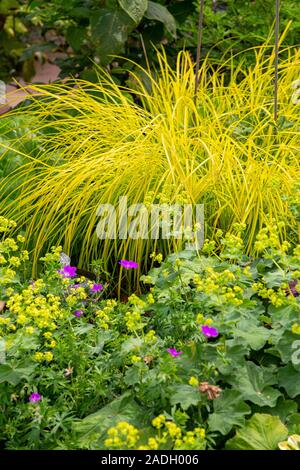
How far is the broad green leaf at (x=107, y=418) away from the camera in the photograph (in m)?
1.91

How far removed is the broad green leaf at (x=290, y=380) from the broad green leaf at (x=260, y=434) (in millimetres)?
114

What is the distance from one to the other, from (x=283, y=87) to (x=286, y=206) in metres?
0.84

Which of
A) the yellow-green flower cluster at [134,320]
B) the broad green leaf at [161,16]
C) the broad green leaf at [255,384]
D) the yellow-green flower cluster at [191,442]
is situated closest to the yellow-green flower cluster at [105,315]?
the yellow-green flower cluster at [134,320]

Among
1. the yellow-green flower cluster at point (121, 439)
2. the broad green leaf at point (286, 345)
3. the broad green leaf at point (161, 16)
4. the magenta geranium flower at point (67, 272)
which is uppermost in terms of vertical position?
the broad green leaf at point (161, 16)

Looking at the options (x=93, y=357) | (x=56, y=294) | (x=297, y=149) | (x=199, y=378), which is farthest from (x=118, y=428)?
(x=297, y=149)

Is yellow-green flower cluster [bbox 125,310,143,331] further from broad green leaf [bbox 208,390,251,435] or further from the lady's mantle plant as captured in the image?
broad green leaf [bbox 208,390,251,435]

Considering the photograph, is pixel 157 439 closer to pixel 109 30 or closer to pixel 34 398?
pixel 34 398

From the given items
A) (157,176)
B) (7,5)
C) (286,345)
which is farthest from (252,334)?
(7,5)

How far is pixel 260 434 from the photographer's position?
1928 mm

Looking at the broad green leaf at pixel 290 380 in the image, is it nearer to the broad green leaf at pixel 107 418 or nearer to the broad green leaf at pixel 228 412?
the broad green leaf at pixel 228 412

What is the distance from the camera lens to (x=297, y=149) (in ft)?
9.84

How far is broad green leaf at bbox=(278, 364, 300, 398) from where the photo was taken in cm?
203

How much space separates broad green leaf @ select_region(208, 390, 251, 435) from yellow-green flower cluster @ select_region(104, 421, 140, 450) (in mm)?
191
